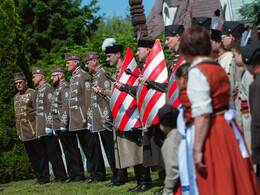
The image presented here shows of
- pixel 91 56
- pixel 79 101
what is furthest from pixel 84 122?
pixel 91 56

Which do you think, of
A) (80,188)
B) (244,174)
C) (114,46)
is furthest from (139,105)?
(244,174)

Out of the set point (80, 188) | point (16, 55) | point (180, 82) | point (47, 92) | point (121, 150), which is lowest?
point (80, 188)

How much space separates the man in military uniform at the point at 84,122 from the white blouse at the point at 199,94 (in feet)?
17.2

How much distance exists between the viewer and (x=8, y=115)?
1123 cm

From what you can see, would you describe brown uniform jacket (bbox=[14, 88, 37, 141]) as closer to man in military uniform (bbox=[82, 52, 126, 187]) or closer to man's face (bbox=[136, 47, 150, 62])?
man in military uniform (bbox=[82, 52, 126, 187])

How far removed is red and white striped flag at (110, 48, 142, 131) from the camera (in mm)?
6953

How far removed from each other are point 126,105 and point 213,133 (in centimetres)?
353

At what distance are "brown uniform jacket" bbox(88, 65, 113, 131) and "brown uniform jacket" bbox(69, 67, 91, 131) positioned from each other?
1.15 feet

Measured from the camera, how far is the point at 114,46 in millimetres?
7668

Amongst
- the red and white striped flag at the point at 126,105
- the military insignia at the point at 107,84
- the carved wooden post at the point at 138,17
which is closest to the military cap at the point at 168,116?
the red and white striped flag at the point at 126,105

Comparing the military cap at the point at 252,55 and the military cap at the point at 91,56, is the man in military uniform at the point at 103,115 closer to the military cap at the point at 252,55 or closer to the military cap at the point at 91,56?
the military cap at the point at 91,56

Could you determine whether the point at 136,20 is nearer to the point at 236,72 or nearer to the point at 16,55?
the point at 16,55

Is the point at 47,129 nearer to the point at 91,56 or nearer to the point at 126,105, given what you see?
the point at 91,56

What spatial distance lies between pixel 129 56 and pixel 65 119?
255cm
